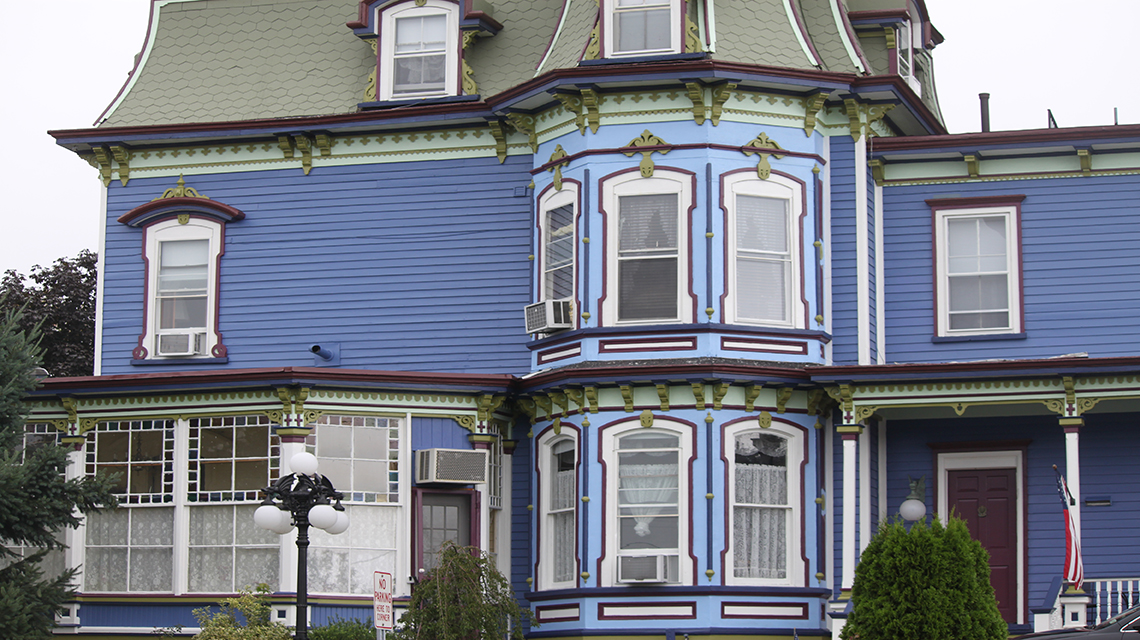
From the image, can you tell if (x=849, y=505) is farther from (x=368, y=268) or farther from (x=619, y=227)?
(x=368, y=268)

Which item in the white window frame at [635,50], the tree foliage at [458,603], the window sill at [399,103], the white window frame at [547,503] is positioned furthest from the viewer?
the window sill at [399,103]

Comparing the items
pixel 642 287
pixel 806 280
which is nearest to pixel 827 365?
pixel 806 280

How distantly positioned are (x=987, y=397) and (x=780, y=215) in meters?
3.74

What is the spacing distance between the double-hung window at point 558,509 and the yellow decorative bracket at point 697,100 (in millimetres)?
4569

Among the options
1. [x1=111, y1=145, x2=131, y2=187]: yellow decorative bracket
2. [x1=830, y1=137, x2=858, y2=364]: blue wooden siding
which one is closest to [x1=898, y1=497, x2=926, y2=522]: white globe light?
[x1=830, y1=137, x2=858, y2=364]: blue wooden siding

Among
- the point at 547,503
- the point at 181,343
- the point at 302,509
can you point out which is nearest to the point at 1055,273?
the point at 547,503

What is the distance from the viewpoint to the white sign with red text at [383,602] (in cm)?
1698

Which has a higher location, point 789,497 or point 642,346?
point 642,346

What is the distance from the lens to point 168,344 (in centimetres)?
2456

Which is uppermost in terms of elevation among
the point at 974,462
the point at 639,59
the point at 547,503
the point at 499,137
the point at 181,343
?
the point at 639,59

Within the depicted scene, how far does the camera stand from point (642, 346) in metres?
21.8

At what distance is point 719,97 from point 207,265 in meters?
8.20

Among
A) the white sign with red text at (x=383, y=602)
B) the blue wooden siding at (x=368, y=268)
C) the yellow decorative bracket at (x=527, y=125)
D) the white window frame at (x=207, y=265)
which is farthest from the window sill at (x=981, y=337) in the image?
the white window frame at (x=207, y=265)

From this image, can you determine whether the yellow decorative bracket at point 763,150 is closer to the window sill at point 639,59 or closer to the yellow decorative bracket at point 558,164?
the window sill at point 639,59
